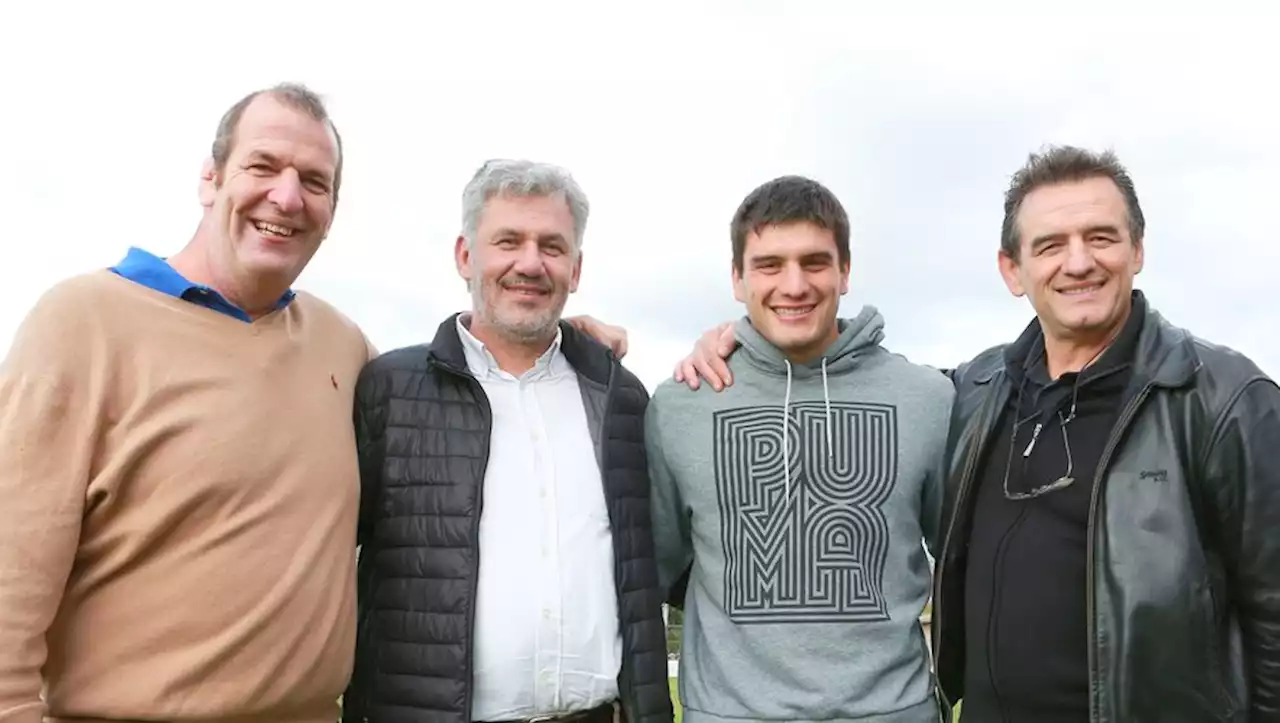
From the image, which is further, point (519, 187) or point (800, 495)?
point (519, 187)

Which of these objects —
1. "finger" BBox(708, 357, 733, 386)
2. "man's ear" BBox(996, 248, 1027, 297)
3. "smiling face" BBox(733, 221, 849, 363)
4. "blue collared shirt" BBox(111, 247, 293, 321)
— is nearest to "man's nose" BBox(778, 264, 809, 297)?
"smiling face" BBox(733, 221, 849, 363)

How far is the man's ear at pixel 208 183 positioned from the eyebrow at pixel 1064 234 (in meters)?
2.58

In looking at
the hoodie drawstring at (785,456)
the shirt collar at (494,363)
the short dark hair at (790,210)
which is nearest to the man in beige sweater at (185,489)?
the shirt collar at (494,363)

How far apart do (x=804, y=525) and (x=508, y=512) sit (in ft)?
3.17

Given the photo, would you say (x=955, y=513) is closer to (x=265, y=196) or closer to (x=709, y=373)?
(x=709, y=373)

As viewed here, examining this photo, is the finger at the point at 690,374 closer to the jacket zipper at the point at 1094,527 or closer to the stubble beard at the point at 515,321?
the stubble beard at the point at 515,321

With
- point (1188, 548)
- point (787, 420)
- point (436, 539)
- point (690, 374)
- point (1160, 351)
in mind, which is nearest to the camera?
point (1188, 548)

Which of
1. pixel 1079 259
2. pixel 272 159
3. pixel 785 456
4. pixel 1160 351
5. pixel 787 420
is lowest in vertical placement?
pixel 785 456

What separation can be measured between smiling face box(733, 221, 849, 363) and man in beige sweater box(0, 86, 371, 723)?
1.48 meters

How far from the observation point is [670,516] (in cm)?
354

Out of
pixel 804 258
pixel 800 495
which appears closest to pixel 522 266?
pixel 804 258

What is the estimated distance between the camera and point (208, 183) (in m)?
3.14

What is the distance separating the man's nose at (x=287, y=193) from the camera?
9.94 feet

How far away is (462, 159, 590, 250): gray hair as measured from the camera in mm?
3521
